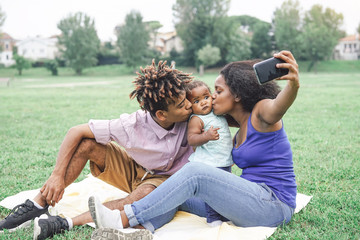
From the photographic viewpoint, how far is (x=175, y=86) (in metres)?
2.99

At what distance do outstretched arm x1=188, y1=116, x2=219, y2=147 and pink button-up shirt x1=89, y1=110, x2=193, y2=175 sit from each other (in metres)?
0.27

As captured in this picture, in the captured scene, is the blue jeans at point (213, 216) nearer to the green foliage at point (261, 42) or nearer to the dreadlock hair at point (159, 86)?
the dreadlock hair at point (159, 86)

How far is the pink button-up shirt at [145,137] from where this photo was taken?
3.21 metres

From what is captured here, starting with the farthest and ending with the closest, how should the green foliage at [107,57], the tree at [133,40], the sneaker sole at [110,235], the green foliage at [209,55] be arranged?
the green foliage at [107,57], the tree at [133,40], the green foliage at [209,55], the sneaker sole at [110,235]

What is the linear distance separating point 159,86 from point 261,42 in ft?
181

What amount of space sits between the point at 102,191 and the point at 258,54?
53.3 m

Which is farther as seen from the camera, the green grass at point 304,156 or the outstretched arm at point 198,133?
the green grass at point 304,156

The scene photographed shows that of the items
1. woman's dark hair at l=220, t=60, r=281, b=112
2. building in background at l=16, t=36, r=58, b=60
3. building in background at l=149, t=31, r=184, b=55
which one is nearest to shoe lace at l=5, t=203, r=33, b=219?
woman's dark hair at l=220, t=60, r=281, b=112

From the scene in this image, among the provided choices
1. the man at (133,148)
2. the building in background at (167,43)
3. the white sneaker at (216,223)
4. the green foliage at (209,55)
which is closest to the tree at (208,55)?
the green foliage at (209,55)

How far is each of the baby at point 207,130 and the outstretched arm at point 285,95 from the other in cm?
47

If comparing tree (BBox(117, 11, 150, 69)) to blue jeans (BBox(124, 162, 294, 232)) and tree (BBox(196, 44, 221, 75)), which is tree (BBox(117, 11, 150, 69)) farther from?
blue jeans (BBox(124, 162, 294, 232))

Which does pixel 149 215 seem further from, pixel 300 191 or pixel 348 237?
pixel 300 191

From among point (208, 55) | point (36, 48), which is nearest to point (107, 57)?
point (208, 55)

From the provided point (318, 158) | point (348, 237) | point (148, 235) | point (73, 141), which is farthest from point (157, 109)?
point (318, 158)
